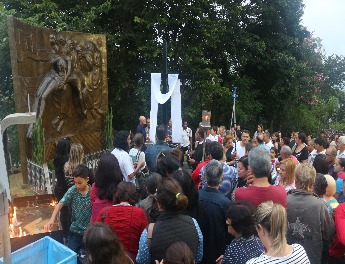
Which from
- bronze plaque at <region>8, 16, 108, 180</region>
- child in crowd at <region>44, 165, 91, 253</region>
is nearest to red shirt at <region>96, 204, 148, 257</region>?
child in crowd at <region>44, 165, 91, 253</region>

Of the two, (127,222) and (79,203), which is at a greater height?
(127,222)

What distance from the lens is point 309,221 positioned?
3717mm

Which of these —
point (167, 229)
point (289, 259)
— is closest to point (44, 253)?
point (167, 229)

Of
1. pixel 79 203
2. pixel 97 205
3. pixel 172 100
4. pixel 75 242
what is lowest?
pixel 75 242

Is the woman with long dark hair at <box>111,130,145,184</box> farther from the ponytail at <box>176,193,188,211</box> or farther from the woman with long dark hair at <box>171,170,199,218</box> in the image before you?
the ponytail at <box>176,193,188,211</box>

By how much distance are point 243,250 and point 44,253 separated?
1.93 metres

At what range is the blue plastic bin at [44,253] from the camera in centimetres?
340

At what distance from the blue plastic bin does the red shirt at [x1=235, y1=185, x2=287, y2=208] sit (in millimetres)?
1685

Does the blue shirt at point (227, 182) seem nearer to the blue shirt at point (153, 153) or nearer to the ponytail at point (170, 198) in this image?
the ponytail at point (170, 198)

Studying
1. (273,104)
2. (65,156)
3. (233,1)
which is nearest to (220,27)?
(233,1)

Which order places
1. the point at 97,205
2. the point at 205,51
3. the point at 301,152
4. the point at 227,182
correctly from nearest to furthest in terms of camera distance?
1. the point at 97,205
2. the point at 227,182
3. the point at 301,152
4. the point at 205,51

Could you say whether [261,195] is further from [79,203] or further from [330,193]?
[79,203]

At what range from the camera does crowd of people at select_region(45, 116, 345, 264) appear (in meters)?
2.62

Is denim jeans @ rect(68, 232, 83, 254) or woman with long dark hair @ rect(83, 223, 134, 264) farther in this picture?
denim jeans @ rect(68, 232, 83, 254)
